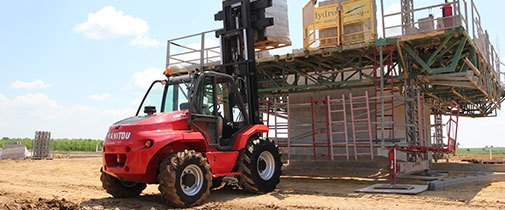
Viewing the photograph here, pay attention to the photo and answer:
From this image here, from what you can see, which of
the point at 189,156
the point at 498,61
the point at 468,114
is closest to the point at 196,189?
the point at 189,156

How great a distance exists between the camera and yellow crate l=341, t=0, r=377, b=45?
44.9 feet

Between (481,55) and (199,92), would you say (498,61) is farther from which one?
(199,92)

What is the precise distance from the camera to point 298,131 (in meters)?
17.8

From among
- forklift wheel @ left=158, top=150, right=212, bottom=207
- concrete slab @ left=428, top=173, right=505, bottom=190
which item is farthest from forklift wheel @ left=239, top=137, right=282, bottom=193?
concrete slab @ left=428, top=173, right=505, bottom=190

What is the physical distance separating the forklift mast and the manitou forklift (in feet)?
0.08

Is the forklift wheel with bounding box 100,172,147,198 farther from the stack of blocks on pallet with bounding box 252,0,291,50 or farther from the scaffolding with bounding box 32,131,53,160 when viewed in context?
the scaffolding with bounding box 32,131,53,160

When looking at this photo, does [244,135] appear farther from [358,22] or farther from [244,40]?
[358,22]

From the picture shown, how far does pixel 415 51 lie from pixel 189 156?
28.3 feet

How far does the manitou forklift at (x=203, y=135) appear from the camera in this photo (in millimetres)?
8430

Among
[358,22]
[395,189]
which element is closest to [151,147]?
[395,189]

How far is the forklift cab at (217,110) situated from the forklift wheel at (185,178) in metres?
0.83

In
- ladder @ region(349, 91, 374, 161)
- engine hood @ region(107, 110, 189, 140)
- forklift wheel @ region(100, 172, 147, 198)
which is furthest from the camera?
ladder @ region(349, 91, 374, 161)

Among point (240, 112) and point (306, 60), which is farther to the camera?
point (306, 60)

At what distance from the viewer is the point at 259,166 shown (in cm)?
Result: 1045
